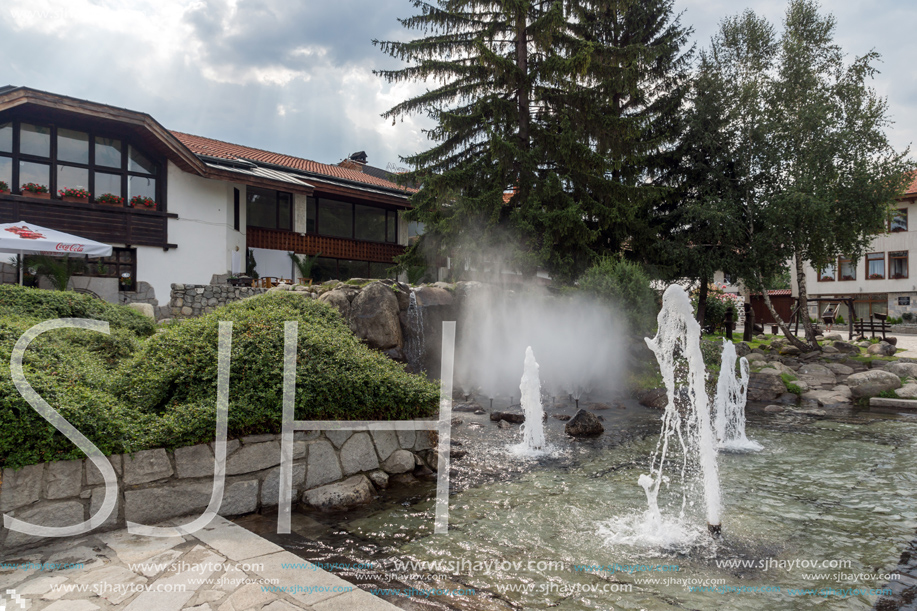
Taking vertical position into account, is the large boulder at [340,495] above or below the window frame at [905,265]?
below

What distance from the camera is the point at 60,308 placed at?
7.96m

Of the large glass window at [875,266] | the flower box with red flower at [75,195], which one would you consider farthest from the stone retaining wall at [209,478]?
the large glass window at [875,266]

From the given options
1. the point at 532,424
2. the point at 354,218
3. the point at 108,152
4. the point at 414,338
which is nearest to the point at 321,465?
the point at 532,424

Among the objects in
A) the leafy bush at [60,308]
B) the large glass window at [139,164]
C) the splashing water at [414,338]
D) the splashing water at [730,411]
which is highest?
the large glass window at [139,164]

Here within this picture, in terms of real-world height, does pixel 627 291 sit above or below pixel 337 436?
above

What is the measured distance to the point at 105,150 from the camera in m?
17.0

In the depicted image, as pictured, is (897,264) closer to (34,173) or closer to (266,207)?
(266,207)

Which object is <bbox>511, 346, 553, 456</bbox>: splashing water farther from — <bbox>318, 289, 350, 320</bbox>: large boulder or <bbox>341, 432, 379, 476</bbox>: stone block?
<bbox>318, 289, 350, 320</bbox>: large boulder

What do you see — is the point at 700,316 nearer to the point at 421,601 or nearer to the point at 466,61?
the point at 466,61

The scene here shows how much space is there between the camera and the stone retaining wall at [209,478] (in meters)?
3.80

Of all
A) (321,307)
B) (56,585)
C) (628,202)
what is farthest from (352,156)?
(56,585)

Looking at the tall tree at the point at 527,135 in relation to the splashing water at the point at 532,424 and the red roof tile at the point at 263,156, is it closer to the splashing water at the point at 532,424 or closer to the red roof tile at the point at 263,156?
the red roof tile at the point at 263,156

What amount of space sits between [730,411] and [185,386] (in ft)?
32.1

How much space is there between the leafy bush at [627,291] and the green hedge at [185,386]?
908 centimetres
